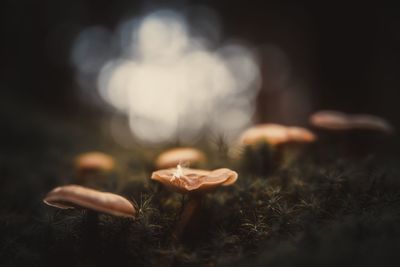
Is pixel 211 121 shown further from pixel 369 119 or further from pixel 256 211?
pixel 256 211

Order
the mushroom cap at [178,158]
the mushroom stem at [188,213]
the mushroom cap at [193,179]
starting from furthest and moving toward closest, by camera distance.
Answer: the mushroom cap at [178,158]
the mushroom stem at [188,213]
the mushroom cap at [193,179]

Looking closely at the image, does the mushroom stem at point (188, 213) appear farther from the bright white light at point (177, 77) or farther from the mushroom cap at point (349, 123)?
the bright white light at point (177, 77)

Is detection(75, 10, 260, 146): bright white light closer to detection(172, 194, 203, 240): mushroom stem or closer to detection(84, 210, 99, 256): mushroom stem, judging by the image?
detection(172, 194, 203, 240): mushroom stem

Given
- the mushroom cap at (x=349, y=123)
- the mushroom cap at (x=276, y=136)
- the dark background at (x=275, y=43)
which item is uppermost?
the dark background at (x=275, y=43)

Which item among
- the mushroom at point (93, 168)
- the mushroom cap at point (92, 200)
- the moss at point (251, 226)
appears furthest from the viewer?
the mushroom at point (93, 168)

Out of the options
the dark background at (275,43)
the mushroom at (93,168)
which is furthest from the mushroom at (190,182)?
the dark background at (275,43)

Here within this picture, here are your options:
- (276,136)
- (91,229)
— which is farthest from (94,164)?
(276,136)

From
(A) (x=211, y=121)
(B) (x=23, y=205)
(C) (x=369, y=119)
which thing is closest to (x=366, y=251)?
(C) (x=369, y=119)
